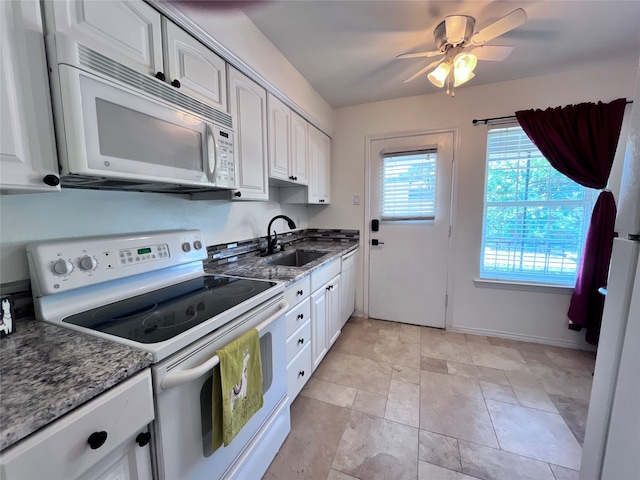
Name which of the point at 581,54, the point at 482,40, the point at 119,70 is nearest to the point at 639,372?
the point at 482,40

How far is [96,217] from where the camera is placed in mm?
1155

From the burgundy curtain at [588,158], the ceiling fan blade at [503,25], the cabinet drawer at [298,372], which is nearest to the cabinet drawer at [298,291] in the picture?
the cabinet drawer at [298,372]

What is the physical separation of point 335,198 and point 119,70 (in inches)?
92.6

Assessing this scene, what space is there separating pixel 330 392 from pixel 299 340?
0.52 m

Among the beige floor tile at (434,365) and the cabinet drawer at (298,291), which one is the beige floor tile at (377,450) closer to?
the beige floor tile at (434,365)

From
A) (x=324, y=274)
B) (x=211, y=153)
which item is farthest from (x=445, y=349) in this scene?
(x=211, y=153)

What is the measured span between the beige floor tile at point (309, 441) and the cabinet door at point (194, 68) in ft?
6.18

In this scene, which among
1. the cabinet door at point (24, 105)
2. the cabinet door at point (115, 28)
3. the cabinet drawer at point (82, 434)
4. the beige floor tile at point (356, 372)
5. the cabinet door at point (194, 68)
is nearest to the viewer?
the cabinet drawer at point (82, 434)

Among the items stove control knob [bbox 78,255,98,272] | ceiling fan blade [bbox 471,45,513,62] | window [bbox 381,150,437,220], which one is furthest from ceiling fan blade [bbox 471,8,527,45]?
stove control knob [bbox 78,255,98,272]

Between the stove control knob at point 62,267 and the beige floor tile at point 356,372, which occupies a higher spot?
the stove control knob at point 62,267

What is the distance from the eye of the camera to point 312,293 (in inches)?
70.5

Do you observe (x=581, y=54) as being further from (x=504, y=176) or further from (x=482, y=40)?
(x=482, y=40)

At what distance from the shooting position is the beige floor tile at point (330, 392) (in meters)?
1.75

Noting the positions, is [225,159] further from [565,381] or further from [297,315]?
[565,381]
